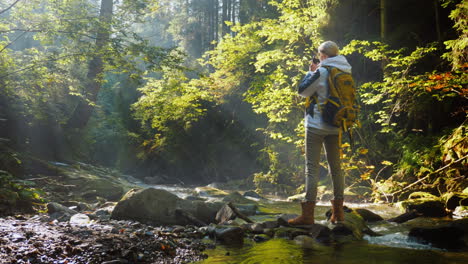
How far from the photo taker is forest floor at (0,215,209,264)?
2697mm

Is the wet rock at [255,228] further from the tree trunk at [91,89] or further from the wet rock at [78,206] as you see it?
the tree trunk at [91,89]

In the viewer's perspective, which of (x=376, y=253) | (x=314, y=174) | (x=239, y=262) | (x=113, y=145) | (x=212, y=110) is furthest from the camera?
(x=113, y=145)

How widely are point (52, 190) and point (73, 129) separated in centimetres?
690

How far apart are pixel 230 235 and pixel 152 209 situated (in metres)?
1.93

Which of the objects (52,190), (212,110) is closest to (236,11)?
(212,110)

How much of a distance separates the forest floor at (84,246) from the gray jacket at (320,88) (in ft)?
6.37

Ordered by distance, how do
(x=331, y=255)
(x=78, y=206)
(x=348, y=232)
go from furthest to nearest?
(x=78, y=206)
(x=348, y=232)
(x=331, y=255)

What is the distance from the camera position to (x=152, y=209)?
5.38m

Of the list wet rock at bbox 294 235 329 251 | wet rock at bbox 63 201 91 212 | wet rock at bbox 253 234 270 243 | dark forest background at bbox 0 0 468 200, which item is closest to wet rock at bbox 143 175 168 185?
dark forest background at bbox 0 0 468 200

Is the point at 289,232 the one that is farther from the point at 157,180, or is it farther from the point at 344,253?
the point at 157,180

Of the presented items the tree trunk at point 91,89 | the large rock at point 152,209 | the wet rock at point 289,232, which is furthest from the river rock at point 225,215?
the tree trunk at point 91,89

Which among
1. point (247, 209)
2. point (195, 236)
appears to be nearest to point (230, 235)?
point (195, 236)

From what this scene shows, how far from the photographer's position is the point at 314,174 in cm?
420

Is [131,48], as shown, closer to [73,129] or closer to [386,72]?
[386,72]
